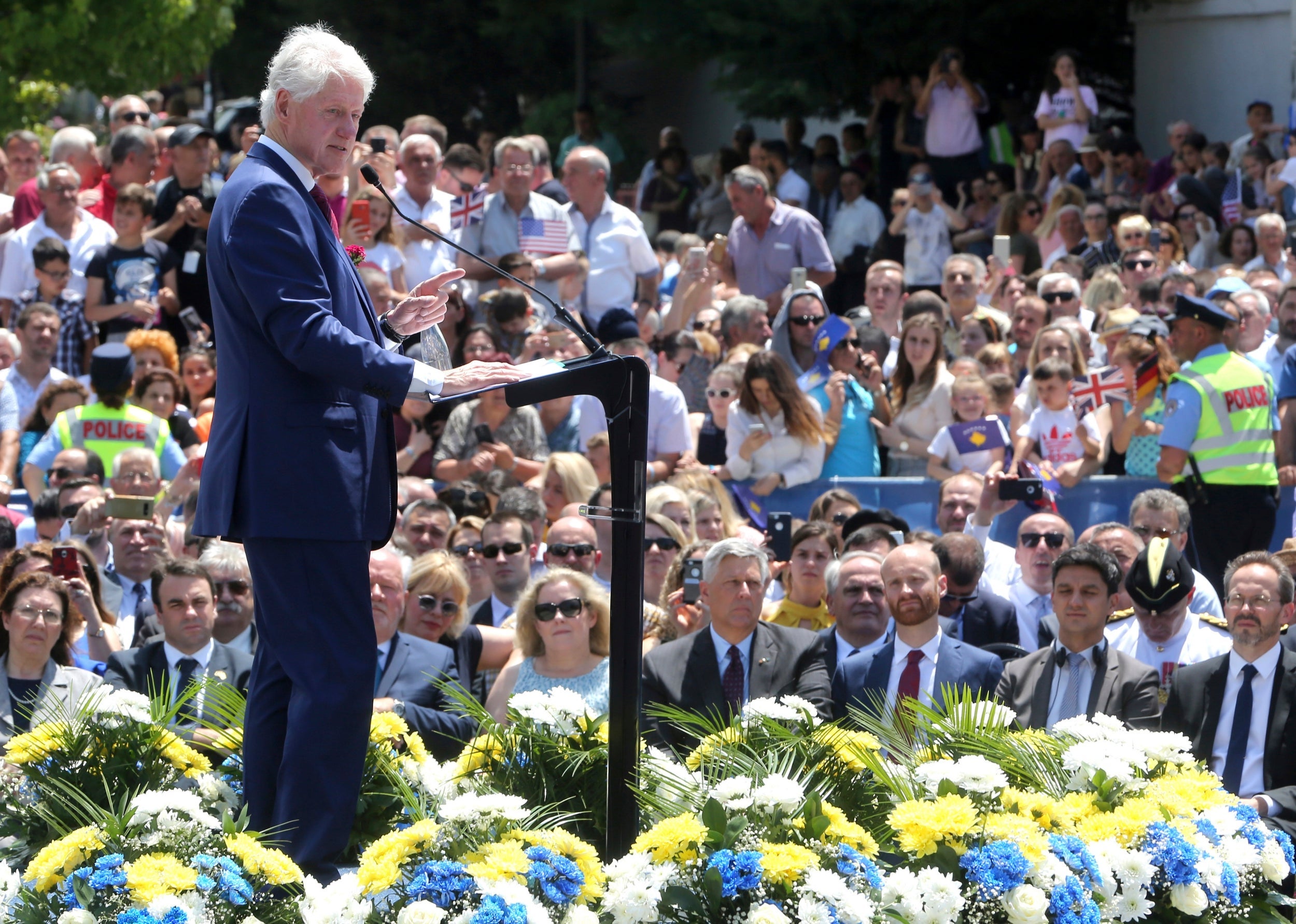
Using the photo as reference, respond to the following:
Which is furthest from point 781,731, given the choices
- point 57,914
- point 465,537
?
point 465,537

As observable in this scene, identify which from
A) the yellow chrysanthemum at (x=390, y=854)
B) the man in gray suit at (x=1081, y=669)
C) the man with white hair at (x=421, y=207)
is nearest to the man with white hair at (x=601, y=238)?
the man with white hair at (x=421, y=207)

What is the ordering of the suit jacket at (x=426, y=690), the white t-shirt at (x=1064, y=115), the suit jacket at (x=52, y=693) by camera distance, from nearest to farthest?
1. the suit jacket at (x=52, y=693)
2. the suit jacket at (x=426, y=690)
3. the white t-shirt at (x=1064, y=115)

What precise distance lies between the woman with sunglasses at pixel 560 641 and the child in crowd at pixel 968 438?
10.3ft

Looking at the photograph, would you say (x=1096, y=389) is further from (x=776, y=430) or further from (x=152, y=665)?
(x=152, y=665)

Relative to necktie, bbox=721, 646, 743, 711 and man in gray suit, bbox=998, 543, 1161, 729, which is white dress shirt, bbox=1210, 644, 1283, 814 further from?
necktie, bbox=721, 646, 743, 711

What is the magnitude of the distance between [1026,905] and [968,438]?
550 centimetres

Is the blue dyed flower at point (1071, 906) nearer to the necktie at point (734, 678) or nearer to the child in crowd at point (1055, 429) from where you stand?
the necktie at point (734, 678)

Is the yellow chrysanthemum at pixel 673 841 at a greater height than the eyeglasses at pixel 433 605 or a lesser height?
lesser

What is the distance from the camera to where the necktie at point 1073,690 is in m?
6.37

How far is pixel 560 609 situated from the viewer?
6.65 m

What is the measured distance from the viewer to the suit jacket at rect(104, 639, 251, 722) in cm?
664

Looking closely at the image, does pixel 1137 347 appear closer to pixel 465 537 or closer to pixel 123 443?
pixel 465 537

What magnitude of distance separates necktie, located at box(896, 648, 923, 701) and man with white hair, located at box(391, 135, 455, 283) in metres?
5.15

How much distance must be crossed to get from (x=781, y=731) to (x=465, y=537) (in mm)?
3934
